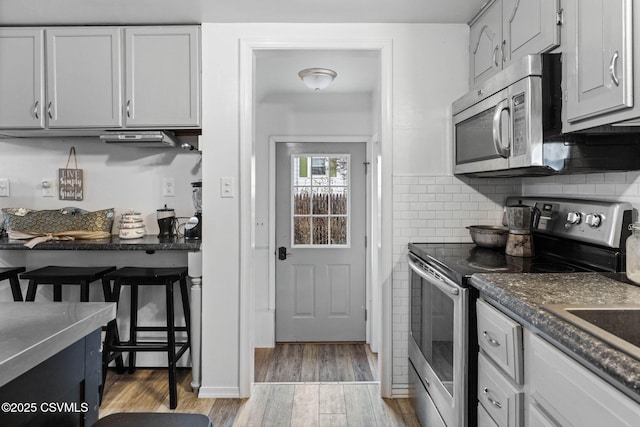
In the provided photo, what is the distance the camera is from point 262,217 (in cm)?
395

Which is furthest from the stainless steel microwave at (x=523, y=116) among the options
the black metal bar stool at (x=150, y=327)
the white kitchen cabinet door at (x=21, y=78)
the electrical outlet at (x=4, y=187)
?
the electrical outlet at (x=4, y=187)

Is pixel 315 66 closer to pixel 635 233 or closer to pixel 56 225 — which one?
pixel 56 225

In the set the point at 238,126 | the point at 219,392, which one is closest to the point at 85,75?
the point at 238,126

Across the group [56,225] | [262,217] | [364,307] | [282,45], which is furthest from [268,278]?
[282,45]

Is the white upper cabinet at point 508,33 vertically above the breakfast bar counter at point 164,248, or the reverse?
the white upper cabinet at point 508,33

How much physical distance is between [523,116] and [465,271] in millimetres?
625

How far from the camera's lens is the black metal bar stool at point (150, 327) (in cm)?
253

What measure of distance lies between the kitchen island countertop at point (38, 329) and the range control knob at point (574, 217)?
1744 mm

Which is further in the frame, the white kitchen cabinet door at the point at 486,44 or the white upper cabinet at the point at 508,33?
the white kitchen cabinet door at the point at 486,44

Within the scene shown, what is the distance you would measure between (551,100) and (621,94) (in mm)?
389

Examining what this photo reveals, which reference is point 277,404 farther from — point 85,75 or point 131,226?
point 85,75

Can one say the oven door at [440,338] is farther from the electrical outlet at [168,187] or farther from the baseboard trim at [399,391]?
the electrical outlet at [168,187]

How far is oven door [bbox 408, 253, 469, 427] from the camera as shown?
67.1 inches

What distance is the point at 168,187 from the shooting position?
9.96 ft
